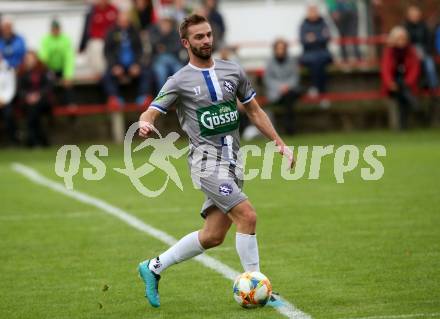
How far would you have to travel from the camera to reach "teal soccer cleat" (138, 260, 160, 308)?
7.00m

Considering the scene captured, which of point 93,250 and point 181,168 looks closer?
point 93,250

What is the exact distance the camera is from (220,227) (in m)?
7.06

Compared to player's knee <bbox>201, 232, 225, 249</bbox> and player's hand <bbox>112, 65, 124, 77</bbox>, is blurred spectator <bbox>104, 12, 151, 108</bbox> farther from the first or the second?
player's knee <bbox>201, 232, 225, 249</bbox>

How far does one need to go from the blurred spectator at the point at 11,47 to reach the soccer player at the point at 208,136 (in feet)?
42.5

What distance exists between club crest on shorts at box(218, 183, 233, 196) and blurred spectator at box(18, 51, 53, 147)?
1263cm

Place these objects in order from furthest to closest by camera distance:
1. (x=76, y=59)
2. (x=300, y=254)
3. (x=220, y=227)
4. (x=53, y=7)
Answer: (x=53, y=7)
(x=76, y=59)
(x=300, y=254)
(x=220, y=227)

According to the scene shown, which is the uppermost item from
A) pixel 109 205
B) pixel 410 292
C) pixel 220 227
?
pixel 220 227

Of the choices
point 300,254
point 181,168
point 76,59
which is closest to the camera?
point 300,254

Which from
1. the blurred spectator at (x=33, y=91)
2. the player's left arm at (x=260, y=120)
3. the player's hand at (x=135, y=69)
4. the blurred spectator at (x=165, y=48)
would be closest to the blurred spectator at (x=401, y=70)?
the blurred spectator at (x=165, y=48)

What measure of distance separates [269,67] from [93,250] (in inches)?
431

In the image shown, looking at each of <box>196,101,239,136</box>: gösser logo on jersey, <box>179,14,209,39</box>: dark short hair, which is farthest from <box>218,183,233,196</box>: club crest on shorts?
<box>179,14,209,39</box>: dark short hair

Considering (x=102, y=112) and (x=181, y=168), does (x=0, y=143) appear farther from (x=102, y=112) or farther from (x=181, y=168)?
(x=181, y=168)

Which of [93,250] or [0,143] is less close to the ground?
[93,250]

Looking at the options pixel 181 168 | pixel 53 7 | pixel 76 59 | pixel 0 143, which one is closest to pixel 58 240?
pixel 181 168
